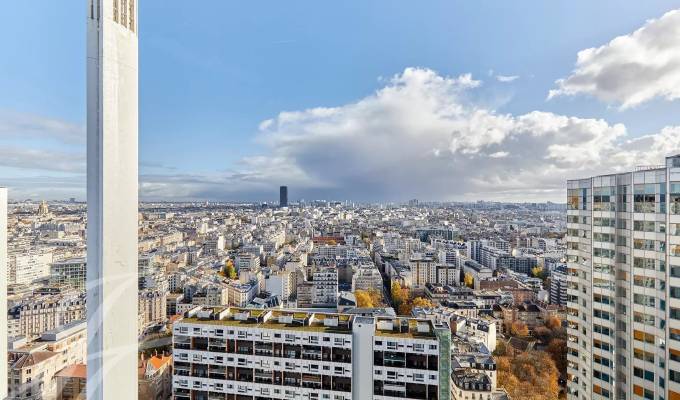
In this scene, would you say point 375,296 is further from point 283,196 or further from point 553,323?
point 283,196

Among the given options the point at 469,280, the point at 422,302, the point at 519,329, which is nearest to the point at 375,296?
the point at 422,302

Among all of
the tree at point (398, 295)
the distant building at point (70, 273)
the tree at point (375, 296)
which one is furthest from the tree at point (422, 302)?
the distant building at point (70, 273)

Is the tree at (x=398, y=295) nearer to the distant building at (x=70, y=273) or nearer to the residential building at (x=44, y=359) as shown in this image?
the residential building at (x=44, y=359)

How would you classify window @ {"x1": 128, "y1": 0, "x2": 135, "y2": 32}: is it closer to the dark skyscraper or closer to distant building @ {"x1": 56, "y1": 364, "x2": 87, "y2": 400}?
distant building @ {"x1": 56, "y1": 364, "x2": 87, "y2": 400}

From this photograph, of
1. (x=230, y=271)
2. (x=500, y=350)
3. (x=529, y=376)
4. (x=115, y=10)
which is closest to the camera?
(x=115, y=10)

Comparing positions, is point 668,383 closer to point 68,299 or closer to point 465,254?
point 68,299

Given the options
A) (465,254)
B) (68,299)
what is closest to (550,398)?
(68,299)
